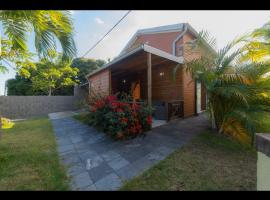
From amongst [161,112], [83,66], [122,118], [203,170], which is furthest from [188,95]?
[83,66]

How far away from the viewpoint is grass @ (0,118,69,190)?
2.28m

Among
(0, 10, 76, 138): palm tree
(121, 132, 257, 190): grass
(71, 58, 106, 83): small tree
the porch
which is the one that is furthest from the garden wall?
(121, 132, 257, 190): grass

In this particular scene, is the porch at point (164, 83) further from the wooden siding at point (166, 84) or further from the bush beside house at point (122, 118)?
the bush beside house at point (122, 118)

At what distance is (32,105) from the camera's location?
1134 centimetres

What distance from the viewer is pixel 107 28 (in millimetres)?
6973

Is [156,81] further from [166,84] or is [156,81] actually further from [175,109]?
[175,109]

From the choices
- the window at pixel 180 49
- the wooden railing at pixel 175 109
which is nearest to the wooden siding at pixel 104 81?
the wooden railing at pixel 175 109

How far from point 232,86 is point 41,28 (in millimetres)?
4756

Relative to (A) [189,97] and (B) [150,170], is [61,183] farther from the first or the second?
(A) [189,97]

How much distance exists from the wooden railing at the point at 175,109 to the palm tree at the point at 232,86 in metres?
1.88

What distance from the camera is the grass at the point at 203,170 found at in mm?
2174

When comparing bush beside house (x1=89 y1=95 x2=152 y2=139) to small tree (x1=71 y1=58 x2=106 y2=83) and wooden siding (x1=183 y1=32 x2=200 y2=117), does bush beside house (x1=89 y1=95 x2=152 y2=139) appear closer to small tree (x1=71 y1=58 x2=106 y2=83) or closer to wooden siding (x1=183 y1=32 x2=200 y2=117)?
wooden siding (x1=183 y1=32 x2=200 y2=117)

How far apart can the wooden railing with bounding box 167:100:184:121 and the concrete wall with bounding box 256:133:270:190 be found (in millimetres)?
4723

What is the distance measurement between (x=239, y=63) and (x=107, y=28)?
5.74 m
